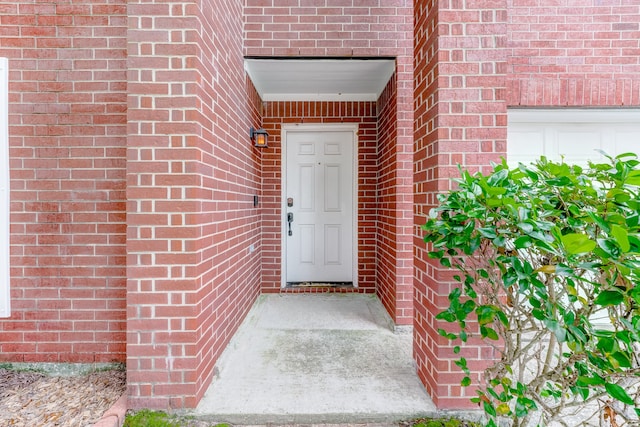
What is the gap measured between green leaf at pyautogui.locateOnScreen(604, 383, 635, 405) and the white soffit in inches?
109

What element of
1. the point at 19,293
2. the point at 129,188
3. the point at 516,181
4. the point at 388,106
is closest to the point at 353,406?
the point at 516,181

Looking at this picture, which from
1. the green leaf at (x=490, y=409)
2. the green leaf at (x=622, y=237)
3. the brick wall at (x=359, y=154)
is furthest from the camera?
the brick wall at (x=359, y=154)

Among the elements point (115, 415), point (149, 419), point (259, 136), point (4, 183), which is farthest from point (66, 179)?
point (259, 136)

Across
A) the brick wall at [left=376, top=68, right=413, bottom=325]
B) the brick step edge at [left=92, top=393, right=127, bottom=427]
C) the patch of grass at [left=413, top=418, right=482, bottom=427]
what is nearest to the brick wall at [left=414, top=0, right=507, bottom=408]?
the patch of grass at [left=413, top=418, right=482, bottom=427]

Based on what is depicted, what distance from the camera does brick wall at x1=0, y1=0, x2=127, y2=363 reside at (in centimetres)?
204

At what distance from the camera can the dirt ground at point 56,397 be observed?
5.32 ft

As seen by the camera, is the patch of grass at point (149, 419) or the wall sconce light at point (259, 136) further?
the wall sconce light at point (259, 136)

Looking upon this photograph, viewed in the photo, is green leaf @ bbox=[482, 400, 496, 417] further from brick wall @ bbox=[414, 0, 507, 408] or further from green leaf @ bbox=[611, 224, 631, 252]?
green leaf @ bbox=[611, 224, 631, 252]

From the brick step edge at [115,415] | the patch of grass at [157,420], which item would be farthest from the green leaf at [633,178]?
the brick step edge at [115,415]

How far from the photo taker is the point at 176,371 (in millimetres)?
1686

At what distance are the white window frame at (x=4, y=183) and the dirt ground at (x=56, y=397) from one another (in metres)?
0.48

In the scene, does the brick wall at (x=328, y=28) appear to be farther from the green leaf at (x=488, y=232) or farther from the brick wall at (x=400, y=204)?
the green leaf at (x=488, y=232)

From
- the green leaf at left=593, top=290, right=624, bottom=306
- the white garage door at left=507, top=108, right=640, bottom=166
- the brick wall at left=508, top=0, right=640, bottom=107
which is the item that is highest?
the brick wall at left=508, top=0, right=640, bottom=107

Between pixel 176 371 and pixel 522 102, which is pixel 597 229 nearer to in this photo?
pixel 522 102
